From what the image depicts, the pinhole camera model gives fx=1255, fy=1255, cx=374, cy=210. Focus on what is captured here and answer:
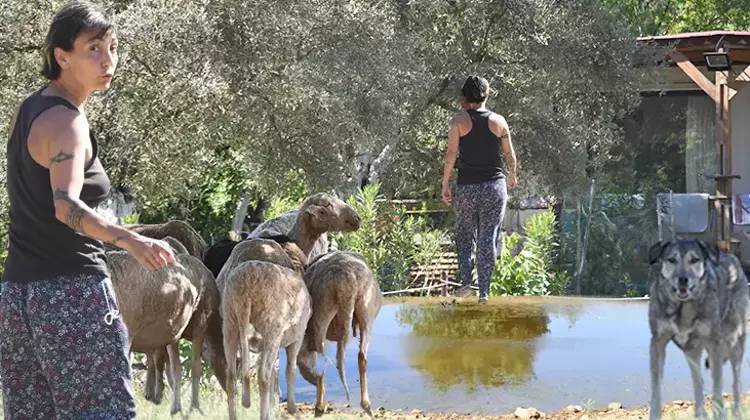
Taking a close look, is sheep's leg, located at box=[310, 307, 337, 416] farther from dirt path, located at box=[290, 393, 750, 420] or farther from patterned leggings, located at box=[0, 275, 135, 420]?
patterned leggings, located at box=[0, 275, 135, 420]

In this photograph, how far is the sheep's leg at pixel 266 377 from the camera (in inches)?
278

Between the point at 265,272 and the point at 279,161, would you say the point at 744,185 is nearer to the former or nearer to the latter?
the point at 279,161

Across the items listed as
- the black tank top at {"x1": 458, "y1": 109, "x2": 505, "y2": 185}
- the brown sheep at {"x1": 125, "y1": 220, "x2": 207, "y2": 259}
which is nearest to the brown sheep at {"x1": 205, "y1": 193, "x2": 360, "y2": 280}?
the brown sheep at {"x1": 125, "y1": 220, "x2": 207, "y2": 259}

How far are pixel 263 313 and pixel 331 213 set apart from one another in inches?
67.4

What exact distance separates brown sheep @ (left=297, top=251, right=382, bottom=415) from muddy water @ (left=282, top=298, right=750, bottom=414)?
32.4 inches

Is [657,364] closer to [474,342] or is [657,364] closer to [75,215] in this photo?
[75,215]

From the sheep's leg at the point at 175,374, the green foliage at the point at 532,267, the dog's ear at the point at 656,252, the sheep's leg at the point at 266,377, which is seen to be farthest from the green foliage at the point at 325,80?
the dog's ear at the point at 656,252

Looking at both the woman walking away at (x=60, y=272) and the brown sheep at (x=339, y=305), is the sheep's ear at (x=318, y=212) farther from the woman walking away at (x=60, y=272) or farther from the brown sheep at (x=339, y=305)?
the woman walking away at (x=60, y=272)

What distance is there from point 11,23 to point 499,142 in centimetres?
451

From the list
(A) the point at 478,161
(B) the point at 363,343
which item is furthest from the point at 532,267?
(B) the point at 363,343

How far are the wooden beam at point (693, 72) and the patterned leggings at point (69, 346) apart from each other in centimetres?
1607

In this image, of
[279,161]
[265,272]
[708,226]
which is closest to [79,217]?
[265,272]

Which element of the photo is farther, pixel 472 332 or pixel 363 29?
pixel 363 29

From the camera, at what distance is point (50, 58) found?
454 centimetres
